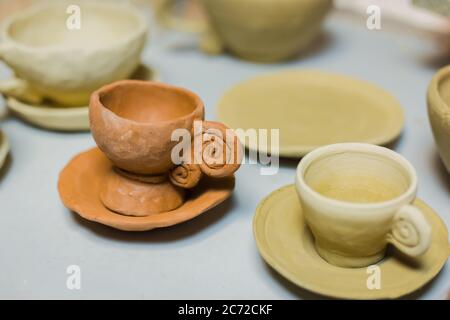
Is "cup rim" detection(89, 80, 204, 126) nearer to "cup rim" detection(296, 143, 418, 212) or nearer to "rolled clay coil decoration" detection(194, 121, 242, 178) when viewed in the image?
"rolled clay coil decoration" detection(194, 121, 242, 178)

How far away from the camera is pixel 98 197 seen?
0.88 m

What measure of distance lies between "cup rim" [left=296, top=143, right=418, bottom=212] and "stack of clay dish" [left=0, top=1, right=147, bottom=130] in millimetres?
442

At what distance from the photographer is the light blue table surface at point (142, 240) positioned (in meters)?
0.77

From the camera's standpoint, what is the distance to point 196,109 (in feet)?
2.75

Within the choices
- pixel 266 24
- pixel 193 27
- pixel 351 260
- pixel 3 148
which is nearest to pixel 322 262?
pixel 351 260

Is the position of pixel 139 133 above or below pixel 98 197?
above

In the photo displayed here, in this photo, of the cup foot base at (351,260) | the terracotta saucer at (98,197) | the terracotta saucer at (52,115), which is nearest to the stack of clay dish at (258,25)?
the terracotta saucer at (52,115)

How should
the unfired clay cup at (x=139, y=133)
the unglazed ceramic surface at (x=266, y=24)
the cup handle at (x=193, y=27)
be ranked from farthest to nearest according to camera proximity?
the cup handle at (x=193, y=27) < the unglazed ceramic surface at (x=266, y=24) < the unfired clay cup at (x=139, y=133)

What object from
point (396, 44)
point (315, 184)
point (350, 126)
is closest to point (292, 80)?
point (350, 126)

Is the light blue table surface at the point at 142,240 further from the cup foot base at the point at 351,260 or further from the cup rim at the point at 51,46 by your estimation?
the cup rim at the point at 51,46

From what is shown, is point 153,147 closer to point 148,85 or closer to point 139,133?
point 139,133

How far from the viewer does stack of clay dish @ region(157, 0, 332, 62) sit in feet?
4.06

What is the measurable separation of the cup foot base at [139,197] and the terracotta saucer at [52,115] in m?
0.23

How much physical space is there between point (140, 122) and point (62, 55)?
0.29 meters
